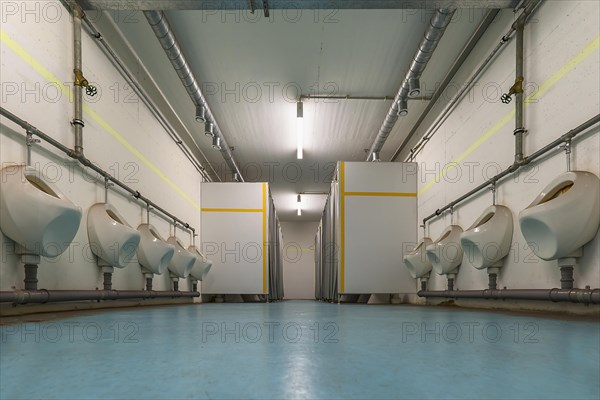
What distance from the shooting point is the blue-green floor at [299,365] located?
3.34ft

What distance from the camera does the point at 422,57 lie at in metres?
5.02

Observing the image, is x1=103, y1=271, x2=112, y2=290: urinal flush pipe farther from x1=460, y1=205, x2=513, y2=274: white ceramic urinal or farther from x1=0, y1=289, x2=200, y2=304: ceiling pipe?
x1=460, y1=205, x2=513, y2=274: white ceramic urinal

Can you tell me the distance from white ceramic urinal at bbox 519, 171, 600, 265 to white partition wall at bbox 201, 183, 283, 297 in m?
6.29

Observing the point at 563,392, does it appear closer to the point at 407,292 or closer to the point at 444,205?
the point at 444,205

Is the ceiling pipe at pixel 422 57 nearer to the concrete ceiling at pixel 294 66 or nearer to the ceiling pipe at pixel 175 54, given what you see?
the concrete ceiling at pixel 294 66

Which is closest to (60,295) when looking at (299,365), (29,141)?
(29,141)

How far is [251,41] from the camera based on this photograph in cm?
522

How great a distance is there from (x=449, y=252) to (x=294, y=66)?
3.33m

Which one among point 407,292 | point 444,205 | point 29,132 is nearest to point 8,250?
point 29,132

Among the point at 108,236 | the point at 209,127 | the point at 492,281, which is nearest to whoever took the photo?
the point at 108,236

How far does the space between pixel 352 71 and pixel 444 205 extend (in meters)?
2.42

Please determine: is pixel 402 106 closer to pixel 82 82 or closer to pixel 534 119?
pixel 534 119

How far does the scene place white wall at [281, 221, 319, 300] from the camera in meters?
18.4

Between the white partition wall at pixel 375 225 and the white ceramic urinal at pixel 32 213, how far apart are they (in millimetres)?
4976
